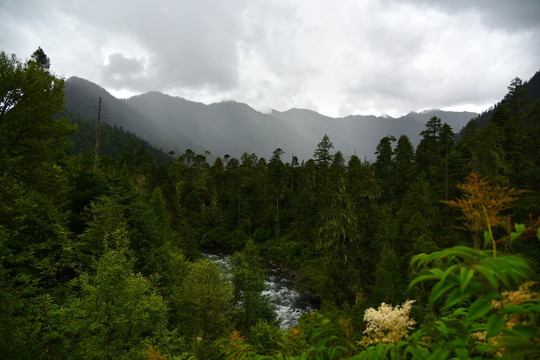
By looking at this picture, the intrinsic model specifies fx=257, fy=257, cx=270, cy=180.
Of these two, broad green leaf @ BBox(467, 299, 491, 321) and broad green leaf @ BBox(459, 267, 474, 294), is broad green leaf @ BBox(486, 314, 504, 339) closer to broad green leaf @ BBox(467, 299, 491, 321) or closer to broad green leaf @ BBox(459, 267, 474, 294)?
broad green leaf @ BBox(467, 299, 491, 321)

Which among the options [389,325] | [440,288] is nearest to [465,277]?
[440,288]

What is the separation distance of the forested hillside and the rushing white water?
4.00 m

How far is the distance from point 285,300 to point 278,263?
1506 cm

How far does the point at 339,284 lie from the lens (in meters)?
23.4

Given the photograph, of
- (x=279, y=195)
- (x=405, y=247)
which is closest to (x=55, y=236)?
(x=405, y=247)

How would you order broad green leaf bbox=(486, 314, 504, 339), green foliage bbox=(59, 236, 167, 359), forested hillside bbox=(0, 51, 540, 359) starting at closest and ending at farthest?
broad green leaf bbox=(486, 314, 504, 339) < forested hillside bbox=(0, 51, 540, 359) < green foliage bbox=(59, 236, 167, 359)

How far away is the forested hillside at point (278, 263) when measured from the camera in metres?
1.83

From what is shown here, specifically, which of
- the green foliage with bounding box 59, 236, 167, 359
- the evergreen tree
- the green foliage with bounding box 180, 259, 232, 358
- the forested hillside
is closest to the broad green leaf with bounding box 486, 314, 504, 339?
the forested hillside

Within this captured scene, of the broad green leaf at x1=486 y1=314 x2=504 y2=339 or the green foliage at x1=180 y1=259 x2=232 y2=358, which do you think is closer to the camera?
the broad green leaf at x1=486 y1=314 x2=504 y2=339

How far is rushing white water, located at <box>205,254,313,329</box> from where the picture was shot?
2612 centimetres

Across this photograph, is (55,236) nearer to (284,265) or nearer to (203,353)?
(203,353)

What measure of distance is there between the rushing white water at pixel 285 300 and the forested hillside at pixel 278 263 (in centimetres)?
400

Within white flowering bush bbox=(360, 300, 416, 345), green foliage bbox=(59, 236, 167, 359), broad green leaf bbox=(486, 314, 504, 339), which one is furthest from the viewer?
green foliage bbox=(59, 236, 167, 359)

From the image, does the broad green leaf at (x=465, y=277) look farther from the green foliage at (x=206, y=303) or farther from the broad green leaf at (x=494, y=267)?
the green foliage at (x=206, y=303)
